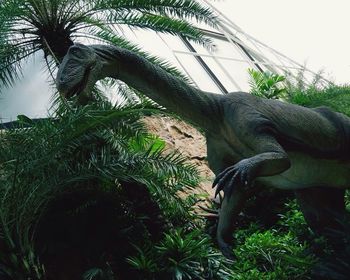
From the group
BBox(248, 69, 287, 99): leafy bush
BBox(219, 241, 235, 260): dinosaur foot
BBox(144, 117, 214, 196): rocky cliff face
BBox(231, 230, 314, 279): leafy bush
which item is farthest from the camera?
BBox(248, 69, 287, 99): leafy bush

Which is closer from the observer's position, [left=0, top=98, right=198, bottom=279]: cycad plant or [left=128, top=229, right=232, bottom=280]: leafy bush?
[left=0, top=98, right=198, bottom=279]: cycad plant

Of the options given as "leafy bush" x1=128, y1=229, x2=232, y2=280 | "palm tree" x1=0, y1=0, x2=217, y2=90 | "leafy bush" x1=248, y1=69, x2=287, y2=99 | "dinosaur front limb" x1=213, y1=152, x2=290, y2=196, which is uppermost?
"palm tree" x1=0, y1=0, x2=217, y2=90

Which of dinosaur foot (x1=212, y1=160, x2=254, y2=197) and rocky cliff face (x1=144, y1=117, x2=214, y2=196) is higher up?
rocky cliff face (x1=144, y1=117, x2=214, y2=196)

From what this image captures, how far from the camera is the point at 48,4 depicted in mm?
7645

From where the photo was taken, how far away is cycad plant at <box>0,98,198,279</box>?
536 cm

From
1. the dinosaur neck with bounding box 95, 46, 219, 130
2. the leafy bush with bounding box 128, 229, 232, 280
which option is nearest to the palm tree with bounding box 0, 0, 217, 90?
the leafy bush with bounding box 128, 229, 232, 280

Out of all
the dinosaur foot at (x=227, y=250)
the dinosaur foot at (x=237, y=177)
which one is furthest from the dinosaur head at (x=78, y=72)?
the dinosaur foot at (x=227, y=250)

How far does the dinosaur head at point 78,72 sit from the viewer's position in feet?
9.70

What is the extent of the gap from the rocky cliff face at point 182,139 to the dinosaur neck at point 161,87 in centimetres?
486

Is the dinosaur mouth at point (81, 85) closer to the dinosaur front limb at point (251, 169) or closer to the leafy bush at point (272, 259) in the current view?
the dinosaur front limb at point (251, 169)

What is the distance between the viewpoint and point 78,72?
298 cm

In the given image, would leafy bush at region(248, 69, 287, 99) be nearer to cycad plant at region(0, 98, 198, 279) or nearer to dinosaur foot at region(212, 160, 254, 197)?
cycad plant at region(0, 98, 198, 279)

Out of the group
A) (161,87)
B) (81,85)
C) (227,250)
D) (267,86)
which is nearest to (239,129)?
(161,87)

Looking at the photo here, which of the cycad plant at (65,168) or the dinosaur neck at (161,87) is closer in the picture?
the dinosaur neck at (161,87)
